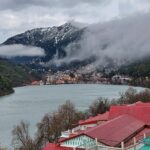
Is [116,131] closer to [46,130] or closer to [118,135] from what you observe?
[118,135]

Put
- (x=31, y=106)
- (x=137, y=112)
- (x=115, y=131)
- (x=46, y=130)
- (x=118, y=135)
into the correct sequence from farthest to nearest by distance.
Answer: (x=31, y=106), (x=46, y=130), (x=137, y=112), (x=115, y=131), (x=118, y=135)

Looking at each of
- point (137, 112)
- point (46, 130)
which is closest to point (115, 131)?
point (137, 112)

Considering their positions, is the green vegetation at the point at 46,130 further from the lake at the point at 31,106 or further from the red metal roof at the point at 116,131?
the red metal roof at the point at 116,131

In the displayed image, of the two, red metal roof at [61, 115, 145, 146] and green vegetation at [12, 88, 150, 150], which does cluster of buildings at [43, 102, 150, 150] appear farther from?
green vegetation at [12, 88, 150, 150]

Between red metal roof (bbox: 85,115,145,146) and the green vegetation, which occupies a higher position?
red metal roof (bbox: 85,115,145,146)

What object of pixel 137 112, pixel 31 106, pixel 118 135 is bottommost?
Result: pixel 31 106

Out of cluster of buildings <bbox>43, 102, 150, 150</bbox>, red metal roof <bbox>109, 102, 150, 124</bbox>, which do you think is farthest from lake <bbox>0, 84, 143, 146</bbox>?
cluster of buildings <bbox>43, 102, 150, 150</bbox>

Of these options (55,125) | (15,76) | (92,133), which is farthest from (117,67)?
(92,133)

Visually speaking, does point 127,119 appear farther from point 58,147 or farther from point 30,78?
point 30,78
